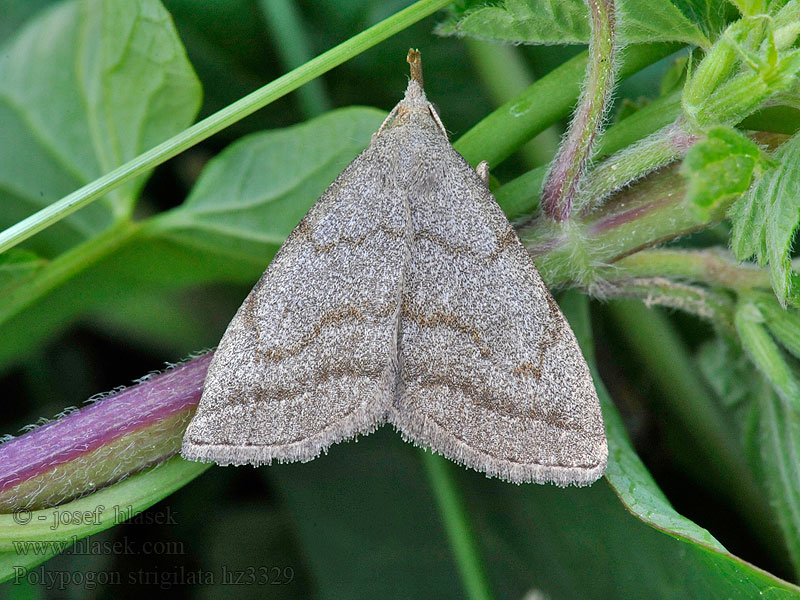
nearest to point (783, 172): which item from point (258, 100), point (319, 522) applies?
point (258, 100)

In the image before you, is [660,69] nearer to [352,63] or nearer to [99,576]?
[352,63]

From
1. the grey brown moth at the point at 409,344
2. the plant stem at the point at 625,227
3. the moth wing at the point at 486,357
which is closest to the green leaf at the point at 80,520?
the grey brown moth at the point at 409,344

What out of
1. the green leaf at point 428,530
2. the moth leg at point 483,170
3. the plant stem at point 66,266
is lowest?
the green leaf at point 428,530

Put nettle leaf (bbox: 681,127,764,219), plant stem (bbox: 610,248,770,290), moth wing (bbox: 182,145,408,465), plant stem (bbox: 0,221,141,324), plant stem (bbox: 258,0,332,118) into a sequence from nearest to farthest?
nettle leaf (bbox: 681,127,764,219) < moth wing (bbox: 182,145,408,465) < plant stem (bbox: 610,248,770,290) < plant stem (bbox: 0,221,141,324) < plant stem (bbox: 258,0,332,118)

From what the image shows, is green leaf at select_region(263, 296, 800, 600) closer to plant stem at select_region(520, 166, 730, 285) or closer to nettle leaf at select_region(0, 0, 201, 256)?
plant stem at select_region(520, 166, 730, 285)

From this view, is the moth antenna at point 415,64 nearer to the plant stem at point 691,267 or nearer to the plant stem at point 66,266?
the plant stem at point 691,267

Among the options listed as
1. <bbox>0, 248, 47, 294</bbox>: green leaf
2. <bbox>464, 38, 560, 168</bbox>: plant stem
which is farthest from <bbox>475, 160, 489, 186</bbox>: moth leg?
<bbox>0, 248, 47, 294</bbox>: green leaf

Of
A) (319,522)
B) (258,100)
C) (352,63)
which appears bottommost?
(319,522)
